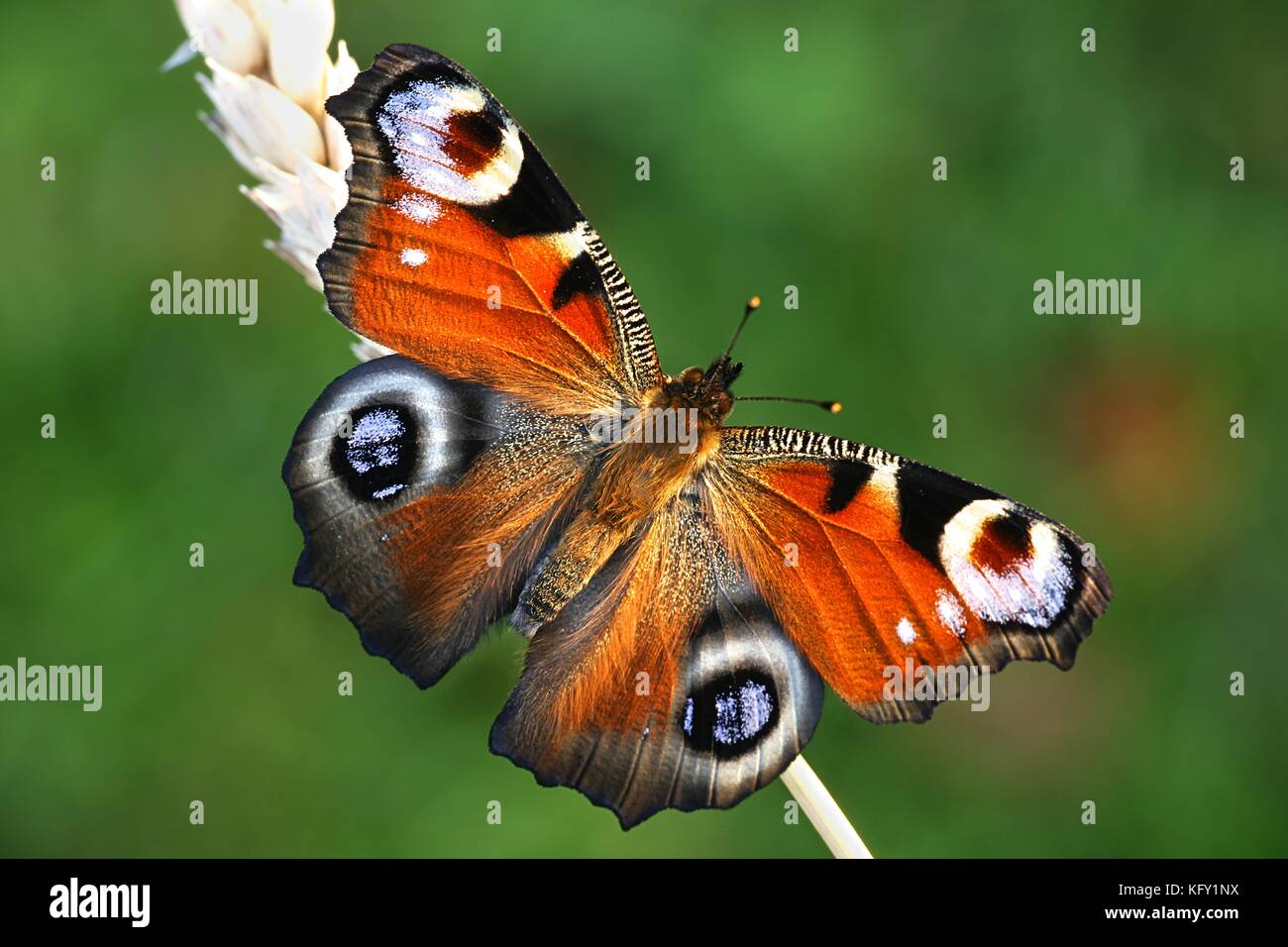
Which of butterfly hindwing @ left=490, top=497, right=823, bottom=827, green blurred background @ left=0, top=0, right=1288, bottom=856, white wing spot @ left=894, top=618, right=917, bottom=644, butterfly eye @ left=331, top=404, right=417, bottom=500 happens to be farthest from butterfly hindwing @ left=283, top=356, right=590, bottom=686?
green blurred background @ left=0, top=0, right=1288, bottom=856

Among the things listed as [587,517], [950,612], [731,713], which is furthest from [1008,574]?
[587,517]

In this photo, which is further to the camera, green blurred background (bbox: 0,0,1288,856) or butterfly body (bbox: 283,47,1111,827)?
green blurred background (bbox: 0,0,1288,856)

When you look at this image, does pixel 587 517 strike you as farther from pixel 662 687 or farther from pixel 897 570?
pixel 897 570

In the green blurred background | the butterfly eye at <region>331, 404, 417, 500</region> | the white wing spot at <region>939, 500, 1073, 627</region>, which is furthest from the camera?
the green blurred background

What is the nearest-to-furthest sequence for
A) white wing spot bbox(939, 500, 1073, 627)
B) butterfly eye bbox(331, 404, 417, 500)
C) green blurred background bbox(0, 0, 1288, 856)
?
white wing spot bbox(939, 500, 1073, 627)
butterfly eye bbox(331, 404, 417, 500)
green blurred background bbox(0, 0, 1288, 856)

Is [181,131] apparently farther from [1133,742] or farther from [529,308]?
[1133,742]

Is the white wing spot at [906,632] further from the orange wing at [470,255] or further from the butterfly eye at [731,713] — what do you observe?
the orange wing at [470,255]

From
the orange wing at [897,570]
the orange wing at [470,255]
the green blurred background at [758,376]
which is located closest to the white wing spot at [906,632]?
the orange wing at [897,570]

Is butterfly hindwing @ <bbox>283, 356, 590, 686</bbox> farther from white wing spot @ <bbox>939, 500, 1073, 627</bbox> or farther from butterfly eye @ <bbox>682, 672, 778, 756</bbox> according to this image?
white wing spot @ <bbox>939, 500, 1073, 627</bbox>
